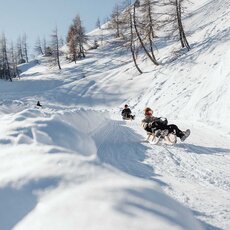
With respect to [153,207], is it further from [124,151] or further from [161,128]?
[161,128]

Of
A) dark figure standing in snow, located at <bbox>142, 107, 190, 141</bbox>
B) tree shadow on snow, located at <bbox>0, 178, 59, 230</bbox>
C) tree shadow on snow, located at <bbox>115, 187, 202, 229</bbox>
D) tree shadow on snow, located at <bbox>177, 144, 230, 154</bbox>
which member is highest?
tree shadow on snow, located at <bbox>115, 187, 202, 229</bbox>

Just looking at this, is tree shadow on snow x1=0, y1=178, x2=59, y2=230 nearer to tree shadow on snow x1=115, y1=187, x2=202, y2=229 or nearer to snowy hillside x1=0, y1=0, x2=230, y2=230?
snowy hillside x1=0, y1=0, x2=230, y2=230

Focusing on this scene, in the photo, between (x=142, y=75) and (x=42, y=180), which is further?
(x=142, y=75)

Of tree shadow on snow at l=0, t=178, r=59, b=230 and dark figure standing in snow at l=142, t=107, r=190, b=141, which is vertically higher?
tree shadow on snow at l=0, t=178, r=59, b=230

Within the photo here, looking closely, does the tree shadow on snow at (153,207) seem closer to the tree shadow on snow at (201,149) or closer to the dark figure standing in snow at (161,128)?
the tree shadow on snow at (201,149)

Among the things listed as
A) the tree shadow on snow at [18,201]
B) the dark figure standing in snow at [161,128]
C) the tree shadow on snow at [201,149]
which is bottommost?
the tree shadow on snow at [201,149]

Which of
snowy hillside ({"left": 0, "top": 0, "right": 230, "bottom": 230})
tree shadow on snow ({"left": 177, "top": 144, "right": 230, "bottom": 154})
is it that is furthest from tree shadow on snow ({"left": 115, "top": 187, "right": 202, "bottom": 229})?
tree shadow on snow ({"left": 177, "top": 144, "right": 230, "bottom": 154})

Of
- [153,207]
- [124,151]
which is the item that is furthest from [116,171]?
[124,151]

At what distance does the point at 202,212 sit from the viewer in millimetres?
6297

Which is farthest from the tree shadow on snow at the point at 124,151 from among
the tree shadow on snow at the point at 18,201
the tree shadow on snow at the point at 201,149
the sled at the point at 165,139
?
the tree shadow on snow at the point at 18,201

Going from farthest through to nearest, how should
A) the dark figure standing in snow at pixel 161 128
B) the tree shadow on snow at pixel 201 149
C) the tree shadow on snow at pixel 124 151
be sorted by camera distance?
the dark figure standing in snow at pixel 161 128 → the tree shadow on snow at pixel 201 149 → the tree shadow on snow at pixel 124 151

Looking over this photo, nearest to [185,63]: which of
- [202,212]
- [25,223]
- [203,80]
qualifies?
[203,80]

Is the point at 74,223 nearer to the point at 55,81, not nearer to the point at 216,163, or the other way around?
the point at 216,163

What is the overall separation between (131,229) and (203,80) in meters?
22.5
